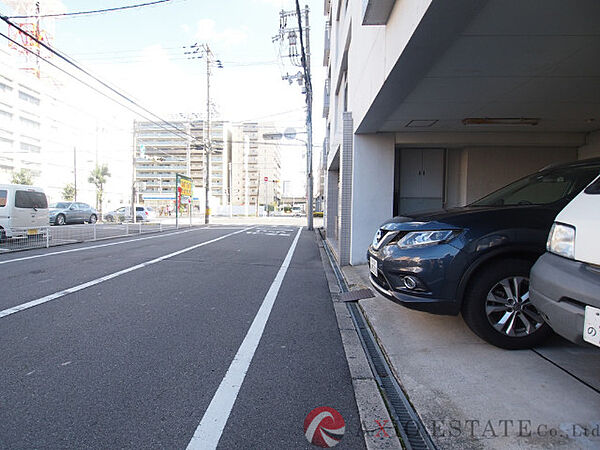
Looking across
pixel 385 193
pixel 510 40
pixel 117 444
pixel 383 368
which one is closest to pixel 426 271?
pixel 383 368

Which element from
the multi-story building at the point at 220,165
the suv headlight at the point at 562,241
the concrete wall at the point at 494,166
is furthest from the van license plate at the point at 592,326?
the multi-story building at the point at 220,165

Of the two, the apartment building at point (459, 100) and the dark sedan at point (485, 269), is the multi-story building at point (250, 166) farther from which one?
the dark sedan at point (485, 269)

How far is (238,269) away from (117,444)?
5.35 m

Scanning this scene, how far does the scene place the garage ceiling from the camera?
277 centimetres

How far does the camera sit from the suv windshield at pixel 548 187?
322cm

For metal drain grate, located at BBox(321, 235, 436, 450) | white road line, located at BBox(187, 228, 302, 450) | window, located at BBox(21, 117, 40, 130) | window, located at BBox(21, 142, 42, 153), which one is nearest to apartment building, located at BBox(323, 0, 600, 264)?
metal drain grate, located at BBox(321, 235, 436, 450)

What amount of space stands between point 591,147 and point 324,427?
24.1ft

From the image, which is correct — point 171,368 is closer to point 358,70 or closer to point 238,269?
point 238,269

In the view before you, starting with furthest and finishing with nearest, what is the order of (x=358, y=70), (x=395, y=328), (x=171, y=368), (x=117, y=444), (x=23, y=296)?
(x=358, y=70), (x=23, y=296), (x=395, y=328), (x=171, y=368), (x=117, y=444)

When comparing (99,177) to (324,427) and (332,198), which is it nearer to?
(332,198)

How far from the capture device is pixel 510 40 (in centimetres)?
317

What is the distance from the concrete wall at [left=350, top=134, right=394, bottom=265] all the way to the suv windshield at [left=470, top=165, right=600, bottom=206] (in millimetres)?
2827

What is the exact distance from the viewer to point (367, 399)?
7.85 feet

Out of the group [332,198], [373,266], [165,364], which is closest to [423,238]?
[373,266]
